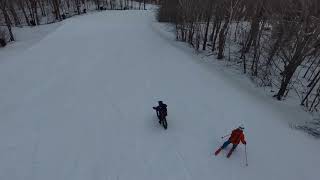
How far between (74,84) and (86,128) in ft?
18.8

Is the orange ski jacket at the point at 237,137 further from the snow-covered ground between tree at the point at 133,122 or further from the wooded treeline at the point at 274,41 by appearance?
the wooded treeline at the point at 274,41

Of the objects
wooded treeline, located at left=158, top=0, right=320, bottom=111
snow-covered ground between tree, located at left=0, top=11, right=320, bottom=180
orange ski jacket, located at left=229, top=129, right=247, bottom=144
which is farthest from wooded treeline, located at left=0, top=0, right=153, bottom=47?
orange ski jacket, located at left=229, top=129, right=247, bottom=144

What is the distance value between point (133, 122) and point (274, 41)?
47.9ft

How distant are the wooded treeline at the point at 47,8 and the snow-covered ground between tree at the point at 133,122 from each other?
85.1 feet

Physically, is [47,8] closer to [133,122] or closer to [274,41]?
[274,41]

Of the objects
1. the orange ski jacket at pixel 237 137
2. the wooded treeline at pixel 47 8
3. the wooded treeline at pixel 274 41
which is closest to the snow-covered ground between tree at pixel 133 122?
the orange ski jacket at pixel 237 137

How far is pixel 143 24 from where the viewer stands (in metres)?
38.7

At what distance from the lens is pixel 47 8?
5516 centimetres

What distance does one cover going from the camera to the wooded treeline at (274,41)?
16.2 meters

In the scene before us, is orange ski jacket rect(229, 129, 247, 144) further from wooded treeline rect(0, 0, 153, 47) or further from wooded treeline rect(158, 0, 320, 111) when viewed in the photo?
wooded treeline rect(0, 0, 153, 47)

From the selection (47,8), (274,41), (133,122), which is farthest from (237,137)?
(47,8)

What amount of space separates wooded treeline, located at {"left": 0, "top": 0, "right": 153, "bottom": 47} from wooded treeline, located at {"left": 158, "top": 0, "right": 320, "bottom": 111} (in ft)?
77.5

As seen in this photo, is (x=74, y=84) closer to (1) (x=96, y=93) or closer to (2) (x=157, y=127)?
(1) (x=96, y=93)

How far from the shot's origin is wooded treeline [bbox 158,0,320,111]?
1623 centimetres
